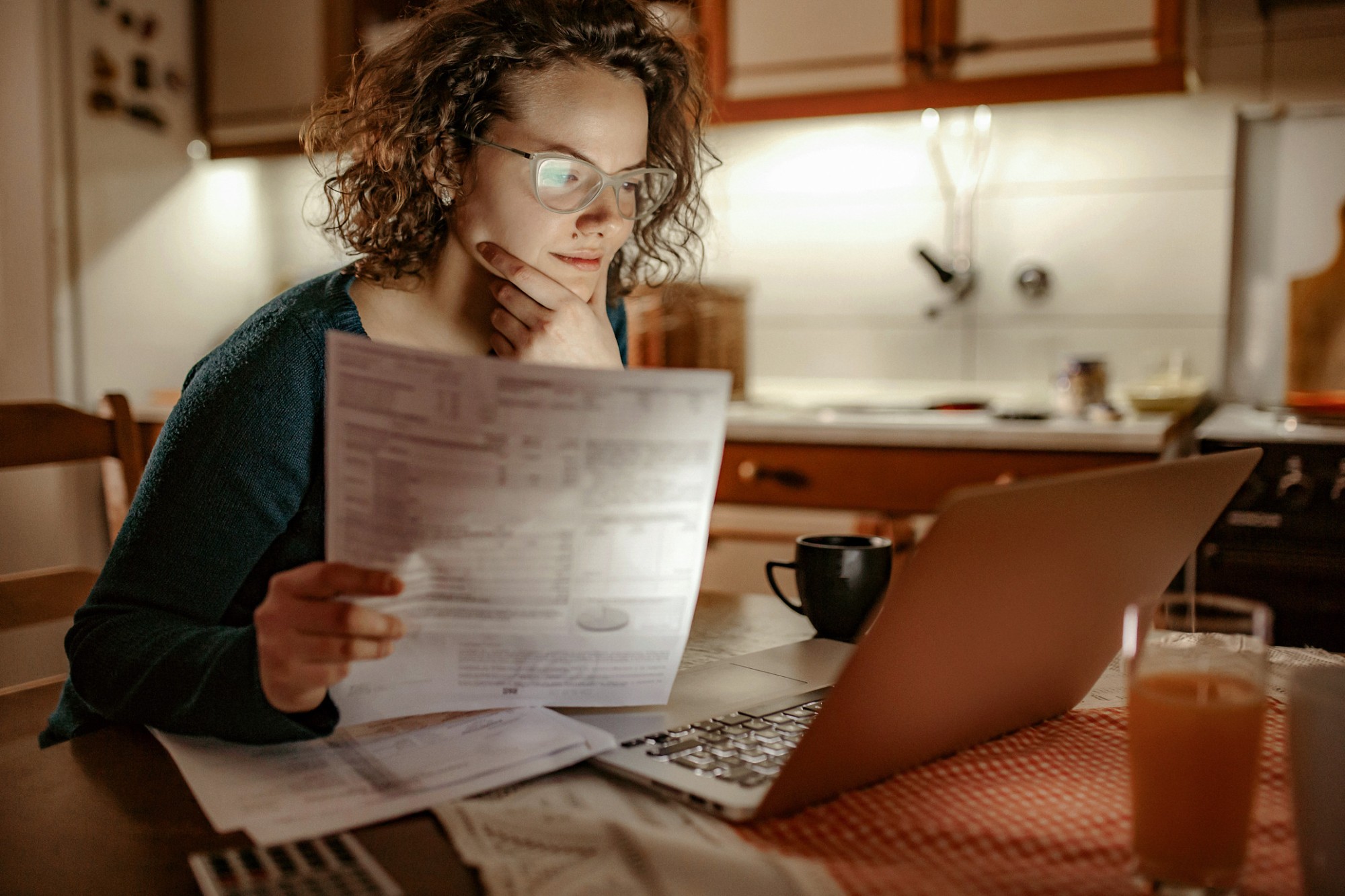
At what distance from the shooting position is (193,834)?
53 centimetres

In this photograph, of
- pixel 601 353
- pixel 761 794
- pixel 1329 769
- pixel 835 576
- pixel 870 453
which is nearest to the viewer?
pixel 1329 769

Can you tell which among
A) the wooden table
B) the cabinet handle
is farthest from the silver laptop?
the cabinet handle

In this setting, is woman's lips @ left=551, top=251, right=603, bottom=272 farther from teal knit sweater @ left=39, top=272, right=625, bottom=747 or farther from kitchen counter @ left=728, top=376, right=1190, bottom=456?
kitchen counter @ left=728, top=376, right=1190, bottom=456

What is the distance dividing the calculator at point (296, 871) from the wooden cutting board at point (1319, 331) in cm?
214

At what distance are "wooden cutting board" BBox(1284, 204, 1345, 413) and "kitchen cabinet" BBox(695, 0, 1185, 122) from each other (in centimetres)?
53

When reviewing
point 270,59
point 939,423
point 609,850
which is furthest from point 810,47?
point 609,850

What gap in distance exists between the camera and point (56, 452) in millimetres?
1268

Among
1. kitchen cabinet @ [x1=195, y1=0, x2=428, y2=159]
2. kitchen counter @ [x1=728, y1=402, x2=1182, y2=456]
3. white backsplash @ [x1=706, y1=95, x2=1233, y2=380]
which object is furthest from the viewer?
kitchen cabinet @ [x1=195, y1=0, x2=428, y2=159]

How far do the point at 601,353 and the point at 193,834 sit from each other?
63 centimetres

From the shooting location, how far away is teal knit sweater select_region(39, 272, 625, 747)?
2.17 feet

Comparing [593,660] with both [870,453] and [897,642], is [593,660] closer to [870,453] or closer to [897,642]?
[897,642]

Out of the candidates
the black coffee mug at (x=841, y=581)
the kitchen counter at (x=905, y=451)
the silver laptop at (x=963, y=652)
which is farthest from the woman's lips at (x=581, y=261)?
the kitchen counter at (x=905, y=451)

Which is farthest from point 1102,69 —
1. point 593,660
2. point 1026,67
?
point 593,660

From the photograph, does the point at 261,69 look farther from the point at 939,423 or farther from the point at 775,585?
the point at 775,585
